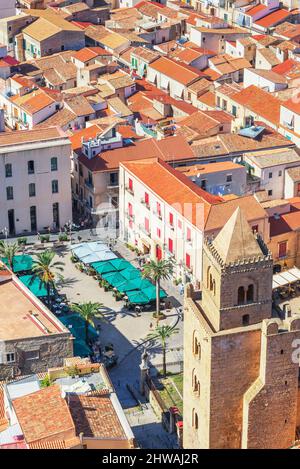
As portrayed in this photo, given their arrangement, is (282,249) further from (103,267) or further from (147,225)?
(103,267)

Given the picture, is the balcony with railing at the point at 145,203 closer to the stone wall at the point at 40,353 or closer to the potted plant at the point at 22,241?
the potted plant at the point at 22,241

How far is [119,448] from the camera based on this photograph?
57.8 meters

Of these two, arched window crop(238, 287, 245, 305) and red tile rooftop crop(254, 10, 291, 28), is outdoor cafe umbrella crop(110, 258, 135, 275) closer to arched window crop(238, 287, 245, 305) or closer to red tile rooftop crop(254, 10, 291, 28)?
arched window crop(238, 287, 245, 305)

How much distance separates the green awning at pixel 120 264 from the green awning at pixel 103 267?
0.32 metres

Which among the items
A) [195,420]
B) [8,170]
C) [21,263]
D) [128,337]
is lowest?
[128,337]

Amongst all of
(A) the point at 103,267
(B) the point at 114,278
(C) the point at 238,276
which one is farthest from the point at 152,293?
(C) the point at 238,276

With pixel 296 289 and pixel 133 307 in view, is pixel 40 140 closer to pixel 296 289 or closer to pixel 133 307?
pixel 133 307

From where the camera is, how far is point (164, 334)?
75.8 m

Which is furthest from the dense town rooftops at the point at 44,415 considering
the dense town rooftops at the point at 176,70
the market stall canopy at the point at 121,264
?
the dense town rooftops at the point at 176,70

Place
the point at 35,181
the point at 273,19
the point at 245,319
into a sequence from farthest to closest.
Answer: the point at 273,19
the point at 35,181
the point at 245,319

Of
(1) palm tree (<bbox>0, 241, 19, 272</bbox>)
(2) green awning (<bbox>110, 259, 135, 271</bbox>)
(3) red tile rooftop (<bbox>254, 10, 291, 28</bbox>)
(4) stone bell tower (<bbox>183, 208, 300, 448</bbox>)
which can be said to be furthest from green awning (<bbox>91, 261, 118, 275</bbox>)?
(3) red tile rooftop (<bbox>254, 10, 291, 28</bbox>)

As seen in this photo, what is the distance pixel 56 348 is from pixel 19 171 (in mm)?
29371

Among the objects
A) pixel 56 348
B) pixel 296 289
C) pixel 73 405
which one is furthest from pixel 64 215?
pixel 73 405

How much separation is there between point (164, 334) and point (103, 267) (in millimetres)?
14340
